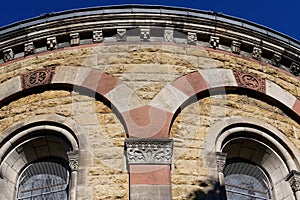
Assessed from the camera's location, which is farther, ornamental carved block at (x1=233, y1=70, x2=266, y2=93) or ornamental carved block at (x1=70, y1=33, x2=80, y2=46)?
ornamental carved block at (x1=70, y1=33, x2=80, y2=46)

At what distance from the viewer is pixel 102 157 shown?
383 inches

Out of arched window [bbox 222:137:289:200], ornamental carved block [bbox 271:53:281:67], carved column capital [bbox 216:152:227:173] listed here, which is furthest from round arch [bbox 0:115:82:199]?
ornamental carved block [bbox 271:53:281:67]

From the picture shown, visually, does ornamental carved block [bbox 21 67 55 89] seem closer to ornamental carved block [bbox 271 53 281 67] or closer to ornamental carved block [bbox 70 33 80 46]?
→ ornamental carved block [bbox 70 33 80 46]

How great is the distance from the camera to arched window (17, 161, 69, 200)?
10422 mm

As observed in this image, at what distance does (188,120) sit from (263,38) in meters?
3.01

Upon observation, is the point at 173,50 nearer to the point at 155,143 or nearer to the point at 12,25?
the point at 155,143

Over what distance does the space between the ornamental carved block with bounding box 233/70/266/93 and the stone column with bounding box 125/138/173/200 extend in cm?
238

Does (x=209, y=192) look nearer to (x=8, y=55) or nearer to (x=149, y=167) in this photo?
(x=149, y=167)

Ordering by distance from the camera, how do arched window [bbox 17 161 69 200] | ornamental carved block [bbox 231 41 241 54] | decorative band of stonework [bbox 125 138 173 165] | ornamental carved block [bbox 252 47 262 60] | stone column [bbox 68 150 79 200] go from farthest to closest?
ornamental carved block [bbox 252 47 262 60] < ornamental carved block [bbox 231 41 241 54] < arched window [bbox 17 161 69 200] < decorative band of stonework [bbox 125 138 173 165] < stone column [bbox 68 150 79 200]

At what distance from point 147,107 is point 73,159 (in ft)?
5.42

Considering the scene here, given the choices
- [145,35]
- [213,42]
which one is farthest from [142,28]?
[213,42]

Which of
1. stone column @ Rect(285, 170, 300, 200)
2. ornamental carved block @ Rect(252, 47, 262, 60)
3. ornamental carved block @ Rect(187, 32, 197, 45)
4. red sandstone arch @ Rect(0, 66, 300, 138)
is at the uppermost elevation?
ornamental carved block @ Rect(187, 32, 197, 45)

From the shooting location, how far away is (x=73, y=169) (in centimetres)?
972

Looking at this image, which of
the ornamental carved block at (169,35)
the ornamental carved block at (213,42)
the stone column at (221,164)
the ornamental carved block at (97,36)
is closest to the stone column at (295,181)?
the stone column at (221,164)
